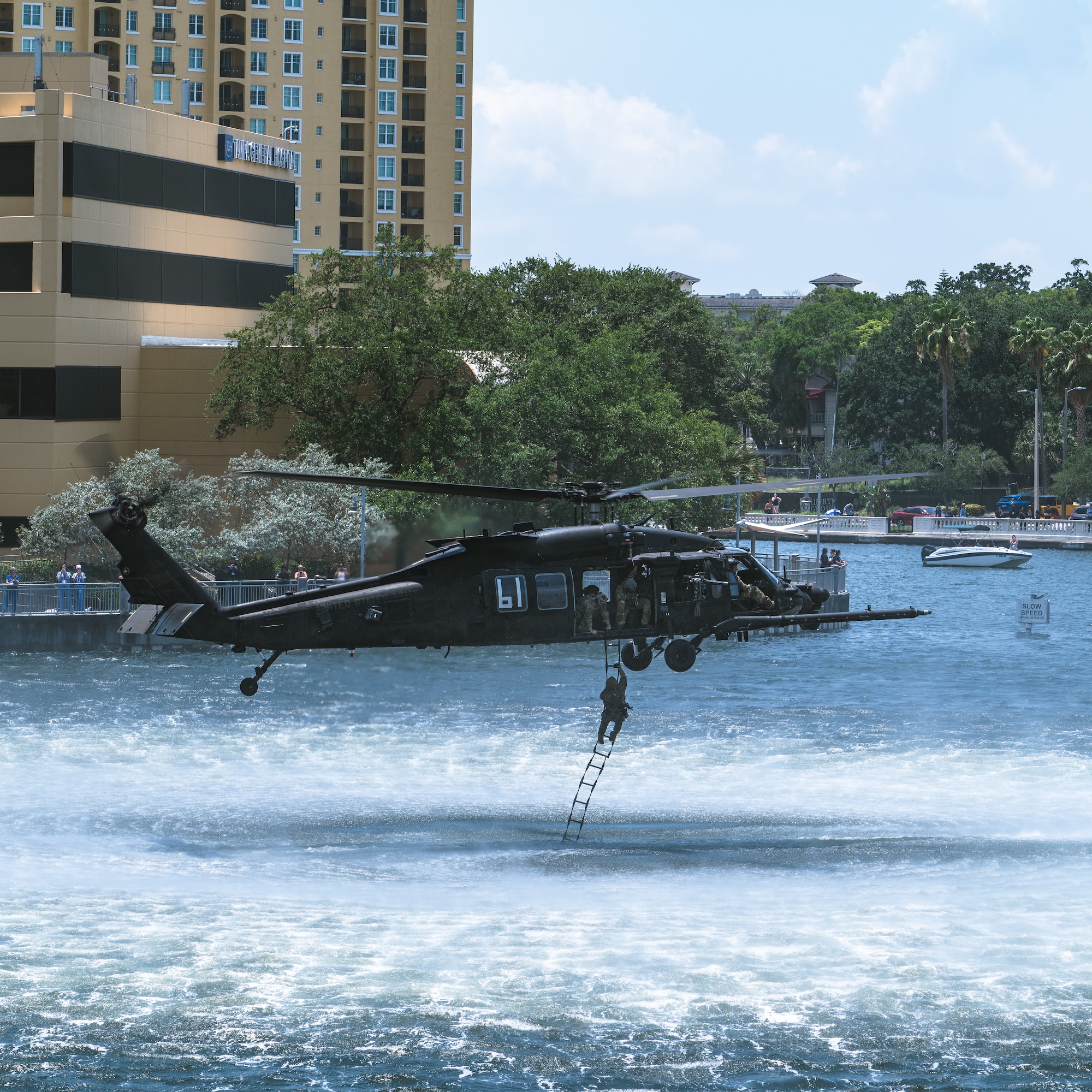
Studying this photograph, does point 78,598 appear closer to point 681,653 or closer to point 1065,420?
point 681,653

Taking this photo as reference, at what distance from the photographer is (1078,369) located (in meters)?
132

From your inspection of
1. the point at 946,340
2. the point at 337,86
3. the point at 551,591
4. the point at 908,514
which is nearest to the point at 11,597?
the point at 551,591

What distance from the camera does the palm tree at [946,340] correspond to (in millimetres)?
141500

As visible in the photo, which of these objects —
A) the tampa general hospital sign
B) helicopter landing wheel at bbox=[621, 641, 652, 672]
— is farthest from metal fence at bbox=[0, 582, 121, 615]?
helicopter landing wheel at bbox=[621, 641, 652, 672]

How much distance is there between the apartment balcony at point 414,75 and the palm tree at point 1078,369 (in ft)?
214

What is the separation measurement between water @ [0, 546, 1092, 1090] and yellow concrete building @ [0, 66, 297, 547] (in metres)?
17.2

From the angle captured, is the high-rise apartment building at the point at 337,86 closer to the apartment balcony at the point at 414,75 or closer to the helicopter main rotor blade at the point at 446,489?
the apartment balcony at the point at 414,75

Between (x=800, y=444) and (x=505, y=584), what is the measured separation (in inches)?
6524

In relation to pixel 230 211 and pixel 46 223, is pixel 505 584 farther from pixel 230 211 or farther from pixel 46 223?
pixel 230 211

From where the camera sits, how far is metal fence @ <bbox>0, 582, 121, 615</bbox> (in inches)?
2352

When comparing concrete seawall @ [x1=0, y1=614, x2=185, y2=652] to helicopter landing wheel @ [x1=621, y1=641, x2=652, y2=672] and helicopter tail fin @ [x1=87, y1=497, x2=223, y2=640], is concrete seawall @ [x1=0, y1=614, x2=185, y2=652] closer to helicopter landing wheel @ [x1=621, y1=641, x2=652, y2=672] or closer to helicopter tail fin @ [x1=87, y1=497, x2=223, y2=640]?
helicopter tail fin @ [x1=87, y1=497, x2=223, y2=640]

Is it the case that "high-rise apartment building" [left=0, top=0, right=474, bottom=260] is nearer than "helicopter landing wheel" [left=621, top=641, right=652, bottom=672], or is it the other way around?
"helicopter landing wheel" [left=621, top=641, right=652, bottom=672]

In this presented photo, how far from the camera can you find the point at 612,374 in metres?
76.5

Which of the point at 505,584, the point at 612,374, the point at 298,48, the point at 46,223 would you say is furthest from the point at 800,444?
the point at 505,584
